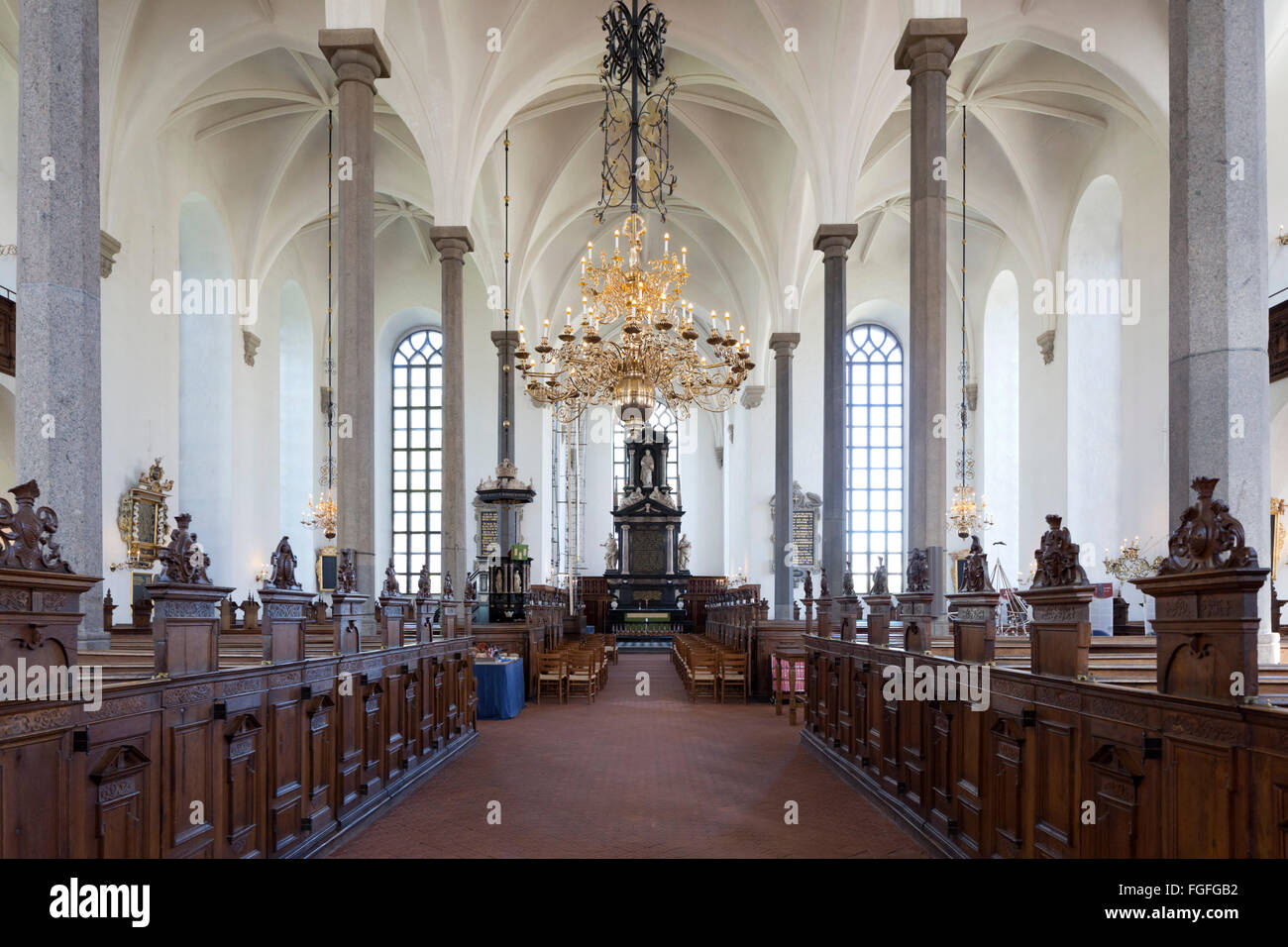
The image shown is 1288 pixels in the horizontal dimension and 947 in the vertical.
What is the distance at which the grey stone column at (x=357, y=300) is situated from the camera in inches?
340

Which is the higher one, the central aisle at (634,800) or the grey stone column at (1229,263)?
the grey stone column at (1229,263)

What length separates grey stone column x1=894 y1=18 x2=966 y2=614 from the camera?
8.70 m

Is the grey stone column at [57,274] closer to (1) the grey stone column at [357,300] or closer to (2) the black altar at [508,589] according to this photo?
(1) the grey stone column at [357,300]

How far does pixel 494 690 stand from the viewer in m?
10.4

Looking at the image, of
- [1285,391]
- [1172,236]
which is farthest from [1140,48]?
[1172,236]

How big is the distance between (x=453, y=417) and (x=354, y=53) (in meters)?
5.13

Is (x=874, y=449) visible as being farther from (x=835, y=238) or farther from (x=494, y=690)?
(x=494, y=690)

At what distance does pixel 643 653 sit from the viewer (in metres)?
19.8

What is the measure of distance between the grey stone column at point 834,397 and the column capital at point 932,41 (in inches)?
163

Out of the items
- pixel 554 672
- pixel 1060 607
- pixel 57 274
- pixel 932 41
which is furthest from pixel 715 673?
pixel 57 274

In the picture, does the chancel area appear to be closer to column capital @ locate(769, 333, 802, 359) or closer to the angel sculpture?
the angel sculpture

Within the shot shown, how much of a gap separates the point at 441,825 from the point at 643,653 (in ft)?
46.9


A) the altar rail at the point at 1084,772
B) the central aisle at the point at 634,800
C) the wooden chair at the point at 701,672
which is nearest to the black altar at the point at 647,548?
the wooden chair at the point at 701,672

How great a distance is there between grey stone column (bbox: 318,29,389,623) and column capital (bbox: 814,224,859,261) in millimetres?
6784
